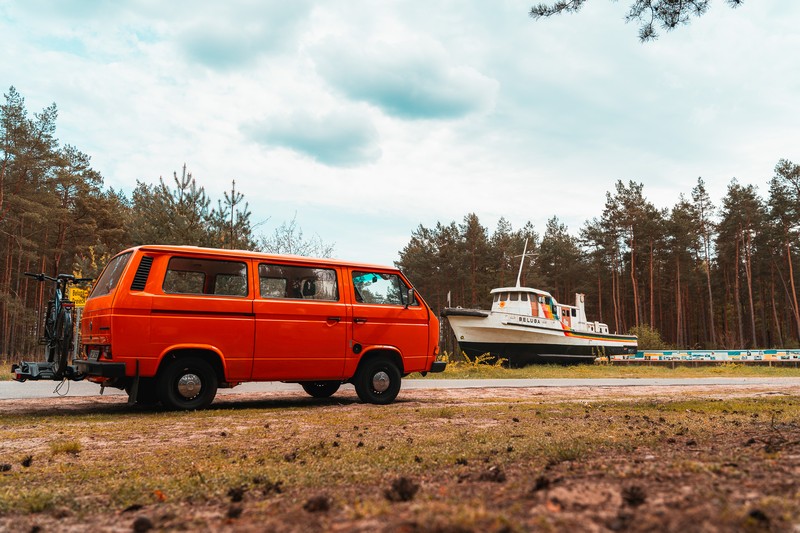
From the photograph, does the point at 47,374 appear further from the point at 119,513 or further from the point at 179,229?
the point at 179,229

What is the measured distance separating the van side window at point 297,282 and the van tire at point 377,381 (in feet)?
3.82

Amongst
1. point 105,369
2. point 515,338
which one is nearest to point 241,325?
point 105,369

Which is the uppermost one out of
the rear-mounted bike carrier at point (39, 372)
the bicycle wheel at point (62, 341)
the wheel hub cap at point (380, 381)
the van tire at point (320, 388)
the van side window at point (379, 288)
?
the van side window at point (379, 288)

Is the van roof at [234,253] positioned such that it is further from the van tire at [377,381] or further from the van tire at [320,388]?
the van tire at [320,388]

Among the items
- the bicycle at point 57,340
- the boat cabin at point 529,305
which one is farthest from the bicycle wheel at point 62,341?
the boat cabin at point 529,305

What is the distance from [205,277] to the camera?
25.9 ft

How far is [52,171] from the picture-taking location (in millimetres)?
36469

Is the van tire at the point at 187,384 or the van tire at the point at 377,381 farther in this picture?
the van tire at the point at 377,381

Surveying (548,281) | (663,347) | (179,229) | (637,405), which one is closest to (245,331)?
(637,405)

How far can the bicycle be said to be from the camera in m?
7.79

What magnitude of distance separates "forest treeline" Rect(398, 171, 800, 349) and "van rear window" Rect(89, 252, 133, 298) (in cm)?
4190

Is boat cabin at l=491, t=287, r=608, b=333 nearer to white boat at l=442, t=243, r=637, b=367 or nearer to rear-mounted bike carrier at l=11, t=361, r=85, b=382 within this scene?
white boat at l=442, t=243, r=637, b=367

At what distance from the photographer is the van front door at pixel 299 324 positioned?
8.05m

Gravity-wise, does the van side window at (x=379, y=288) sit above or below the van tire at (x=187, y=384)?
above
